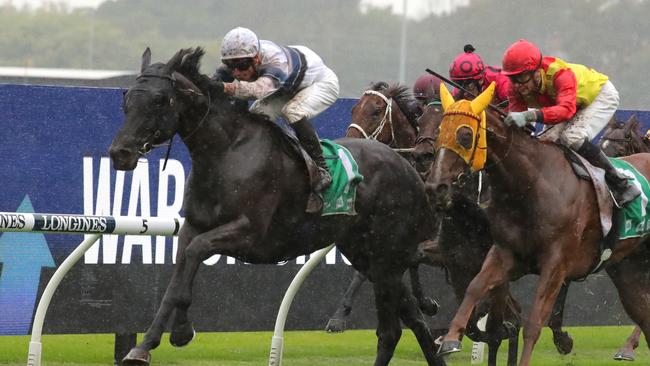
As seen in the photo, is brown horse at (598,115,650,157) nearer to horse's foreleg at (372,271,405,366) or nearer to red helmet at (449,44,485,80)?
red helmet at (449,44,485,80)

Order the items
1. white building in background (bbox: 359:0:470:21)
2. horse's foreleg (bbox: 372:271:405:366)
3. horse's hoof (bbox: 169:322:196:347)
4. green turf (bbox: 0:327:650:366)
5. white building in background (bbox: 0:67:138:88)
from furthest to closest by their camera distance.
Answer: white building in background (bbox: 359:0:470:21)
white building in background (bbox: 0:67:138:88)
green turf (bbox: 0:327:650:366)
horse's foreleg (bbox: 372:271:405:366)
horse's hoof (bbox: 169:322:196:347)

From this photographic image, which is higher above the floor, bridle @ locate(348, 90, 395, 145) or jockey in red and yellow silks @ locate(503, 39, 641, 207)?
jockey in red and yellow silks @ locate(503, 39, 641, 207)

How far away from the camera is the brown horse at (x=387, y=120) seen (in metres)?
8.58

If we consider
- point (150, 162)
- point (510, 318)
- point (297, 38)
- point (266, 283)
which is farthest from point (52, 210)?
point (297, 38)

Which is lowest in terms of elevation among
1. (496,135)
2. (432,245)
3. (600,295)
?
(600,295)

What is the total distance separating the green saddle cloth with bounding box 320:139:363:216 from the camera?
691 cm

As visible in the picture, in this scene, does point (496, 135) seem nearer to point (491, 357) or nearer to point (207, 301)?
point (491, 357)

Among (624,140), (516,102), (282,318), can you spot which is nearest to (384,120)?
(282,318)

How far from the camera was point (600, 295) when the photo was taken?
34.0ft

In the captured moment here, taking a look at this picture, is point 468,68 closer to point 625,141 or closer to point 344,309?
point 344,309

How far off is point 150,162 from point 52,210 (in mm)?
766

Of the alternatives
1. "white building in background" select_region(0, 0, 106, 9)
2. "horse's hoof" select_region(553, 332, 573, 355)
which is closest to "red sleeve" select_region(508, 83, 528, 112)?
"horse's hoof" select_region(553, 332, 573, 355)

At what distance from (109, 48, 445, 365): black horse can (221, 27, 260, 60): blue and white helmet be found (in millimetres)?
160

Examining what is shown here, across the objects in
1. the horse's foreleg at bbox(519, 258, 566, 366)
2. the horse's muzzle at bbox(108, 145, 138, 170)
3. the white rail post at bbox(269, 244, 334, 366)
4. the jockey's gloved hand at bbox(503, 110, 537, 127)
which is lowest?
the white rail post at bbox(269, 244, 334, 366)
